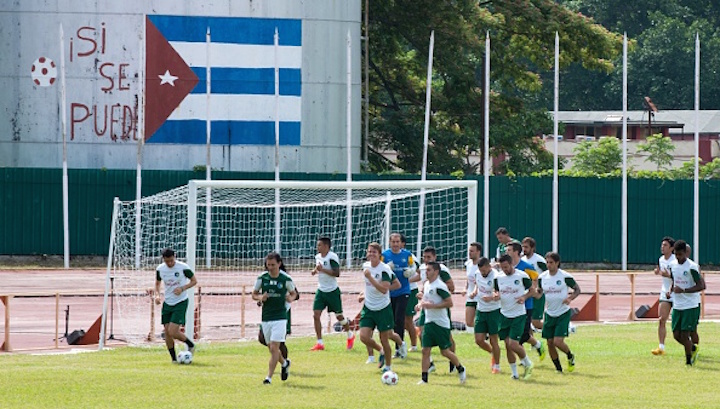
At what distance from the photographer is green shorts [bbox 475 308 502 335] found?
20.7 meters

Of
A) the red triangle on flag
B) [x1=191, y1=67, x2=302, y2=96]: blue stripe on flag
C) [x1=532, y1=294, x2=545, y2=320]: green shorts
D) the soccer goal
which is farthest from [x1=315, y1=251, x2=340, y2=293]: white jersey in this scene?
the red triangle on flag

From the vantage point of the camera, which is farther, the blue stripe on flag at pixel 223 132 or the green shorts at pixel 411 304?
the blue stripe on flag at pixel 223 132

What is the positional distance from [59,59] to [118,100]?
2.32 metres

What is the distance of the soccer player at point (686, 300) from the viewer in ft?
72.8

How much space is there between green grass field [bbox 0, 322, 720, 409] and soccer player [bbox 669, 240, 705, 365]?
37 cm

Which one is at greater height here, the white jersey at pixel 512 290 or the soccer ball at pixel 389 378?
the white jersey at pixel 512 290

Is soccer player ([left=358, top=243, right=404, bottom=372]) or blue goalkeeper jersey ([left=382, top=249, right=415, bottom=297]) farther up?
blue goalkeeper jersey ([left=382, top=249, right=415, bottom=297])

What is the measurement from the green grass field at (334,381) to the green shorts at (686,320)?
1.90 ft

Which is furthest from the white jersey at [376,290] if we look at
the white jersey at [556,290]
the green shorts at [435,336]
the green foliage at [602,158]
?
the green foliage at [602,158]

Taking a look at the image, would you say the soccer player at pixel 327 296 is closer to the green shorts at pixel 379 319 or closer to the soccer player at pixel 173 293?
the soccer player at pixel 173 293

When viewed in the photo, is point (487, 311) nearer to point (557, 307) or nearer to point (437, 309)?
point (557, 307)

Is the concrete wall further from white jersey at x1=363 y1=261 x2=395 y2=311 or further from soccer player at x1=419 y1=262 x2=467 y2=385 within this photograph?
soccer player at x1=419 y1=262 x2=467 y2=385

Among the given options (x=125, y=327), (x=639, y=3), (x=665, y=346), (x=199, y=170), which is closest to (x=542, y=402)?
(x=665, y=346)

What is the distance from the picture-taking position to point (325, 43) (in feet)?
152
